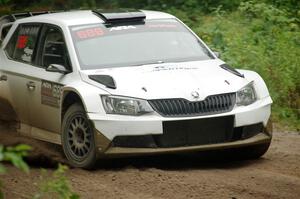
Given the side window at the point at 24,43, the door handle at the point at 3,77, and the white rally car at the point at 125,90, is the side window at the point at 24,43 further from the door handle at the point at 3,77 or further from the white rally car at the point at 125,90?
the door handle at the point at 3,77

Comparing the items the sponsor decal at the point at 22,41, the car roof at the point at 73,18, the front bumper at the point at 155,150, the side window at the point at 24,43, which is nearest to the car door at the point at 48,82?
the car roof at the point at 73,18

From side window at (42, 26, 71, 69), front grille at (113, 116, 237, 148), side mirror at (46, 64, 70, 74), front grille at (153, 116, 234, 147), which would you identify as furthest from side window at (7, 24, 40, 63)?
front grille at (153, 116, 234, 147)

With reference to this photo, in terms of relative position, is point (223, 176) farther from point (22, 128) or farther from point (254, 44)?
point (254, 44)

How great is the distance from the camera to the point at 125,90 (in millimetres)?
7824

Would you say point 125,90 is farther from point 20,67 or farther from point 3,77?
point 3,77

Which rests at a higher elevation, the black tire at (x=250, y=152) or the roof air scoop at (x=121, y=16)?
the roof air scoop at (x=121, y=16)

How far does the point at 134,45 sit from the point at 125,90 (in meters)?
1.27

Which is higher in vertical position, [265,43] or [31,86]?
[31,86]

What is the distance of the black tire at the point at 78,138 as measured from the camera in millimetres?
7906

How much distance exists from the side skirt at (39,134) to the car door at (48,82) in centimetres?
5

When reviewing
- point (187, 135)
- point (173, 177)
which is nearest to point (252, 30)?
point (187, 135)

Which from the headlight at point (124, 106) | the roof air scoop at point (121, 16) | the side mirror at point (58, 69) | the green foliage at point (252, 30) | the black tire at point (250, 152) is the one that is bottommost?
the green foliage at point (252, 30)

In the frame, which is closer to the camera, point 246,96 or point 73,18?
point 246,96

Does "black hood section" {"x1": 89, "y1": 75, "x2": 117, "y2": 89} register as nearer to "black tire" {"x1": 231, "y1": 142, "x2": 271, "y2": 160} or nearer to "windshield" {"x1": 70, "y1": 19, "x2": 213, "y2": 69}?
"windshield" {"x1": 70, "y1": 19, "x2": 213, "y2": 69}
